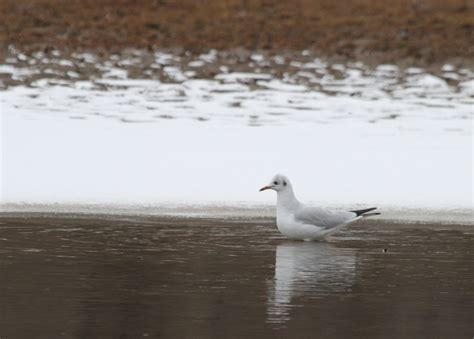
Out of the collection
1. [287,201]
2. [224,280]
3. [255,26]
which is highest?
[255,26]

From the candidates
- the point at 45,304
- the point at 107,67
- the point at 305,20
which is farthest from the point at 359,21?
the point at 45,304

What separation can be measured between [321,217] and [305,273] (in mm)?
2654

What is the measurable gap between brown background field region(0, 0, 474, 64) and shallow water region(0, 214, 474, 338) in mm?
13190

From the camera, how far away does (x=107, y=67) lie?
85.9 feet

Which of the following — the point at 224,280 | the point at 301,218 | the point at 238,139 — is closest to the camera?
the point at 224,280

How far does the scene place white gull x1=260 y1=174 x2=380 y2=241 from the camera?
13.2 m

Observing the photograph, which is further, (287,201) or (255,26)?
(255,26)

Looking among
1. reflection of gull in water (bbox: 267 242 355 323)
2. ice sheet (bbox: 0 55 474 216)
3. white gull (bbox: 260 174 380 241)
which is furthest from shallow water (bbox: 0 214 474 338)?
ice sheet (bbox: 0 55 474 216)

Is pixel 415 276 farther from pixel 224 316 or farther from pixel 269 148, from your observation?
pixel 269 148

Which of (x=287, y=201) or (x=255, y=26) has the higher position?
(x=255, y=26)

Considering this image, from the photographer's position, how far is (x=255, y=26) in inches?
1107

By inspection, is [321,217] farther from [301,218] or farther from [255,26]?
[255,26]

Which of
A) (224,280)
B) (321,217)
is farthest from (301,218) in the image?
(224,280)

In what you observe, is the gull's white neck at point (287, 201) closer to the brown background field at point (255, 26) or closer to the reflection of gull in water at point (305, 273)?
the reflection of gull in water at point (305, 273)
